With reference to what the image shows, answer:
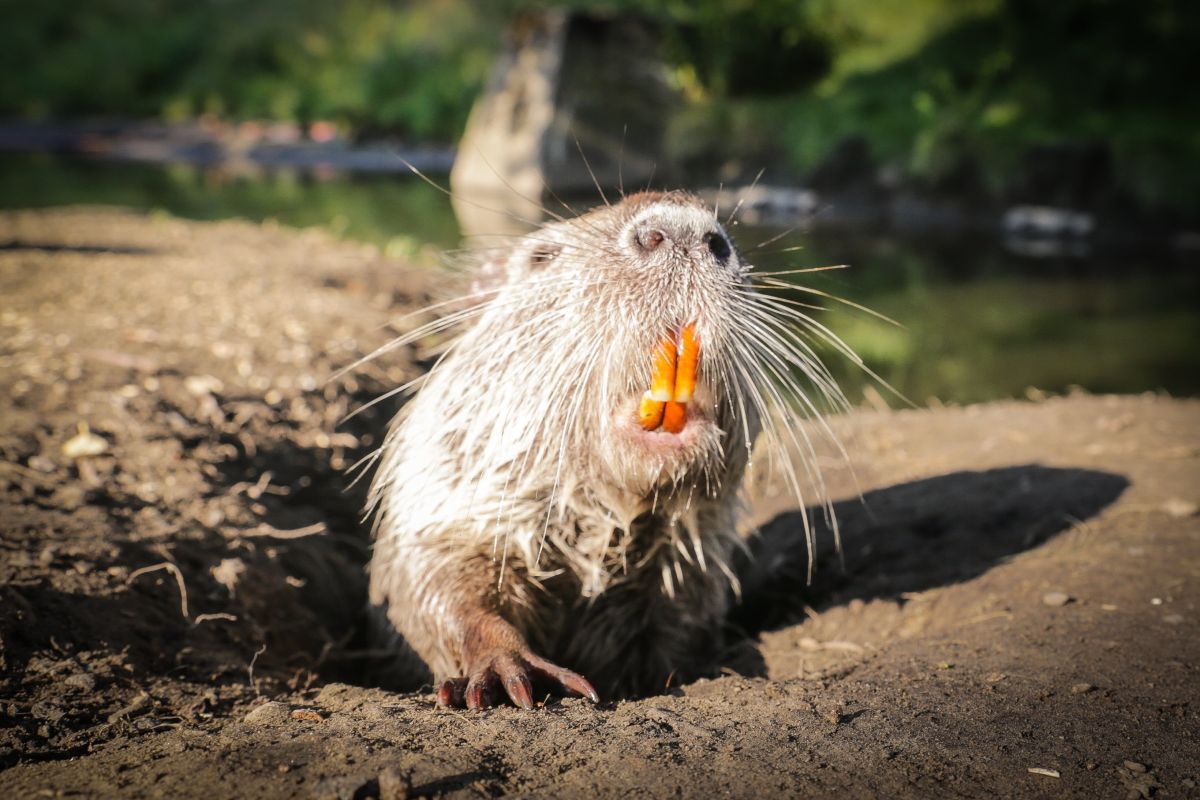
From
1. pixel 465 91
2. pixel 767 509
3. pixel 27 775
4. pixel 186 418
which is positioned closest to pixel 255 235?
pixel 186 418

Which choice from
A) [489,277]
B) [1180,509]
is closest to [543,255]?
[489,277]

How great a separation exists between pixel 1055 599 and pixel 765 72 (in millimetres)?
20852

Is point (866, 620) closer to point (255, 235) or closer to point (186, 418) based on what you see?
point (186, 418)

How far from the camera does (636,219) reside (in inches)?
97.7

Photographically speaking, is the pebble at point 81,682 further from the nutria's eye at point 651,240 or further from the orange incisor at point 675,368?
the nutria's eye at point 651,240

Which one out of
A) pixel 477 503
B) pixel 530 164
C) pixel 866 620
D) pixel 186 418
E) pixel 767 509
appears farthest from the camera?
pixel 530 164

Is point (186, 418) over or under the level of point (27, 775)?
over

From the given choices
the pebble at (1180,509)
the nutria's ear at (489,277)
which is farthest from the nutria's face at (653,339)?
the pebble at (1180,509)

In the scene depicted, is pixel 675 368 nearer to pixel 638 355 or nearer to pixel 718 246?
pixel 638 355

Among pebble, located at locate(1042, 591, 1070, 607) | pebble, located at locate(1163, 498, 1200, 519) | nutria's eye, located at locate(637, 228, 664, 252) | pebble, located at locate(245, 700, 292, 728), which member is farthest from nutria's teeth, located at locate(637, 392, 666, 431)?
pebble, located at locate(1163, 498, 1200, 519)

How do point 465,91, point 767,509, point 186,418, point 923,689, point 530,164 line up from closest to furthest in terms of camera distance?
point 923,689, point 186,418, point 767,509, point 530,164, point 465,91

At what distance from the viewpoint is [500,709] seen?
227 centimetres

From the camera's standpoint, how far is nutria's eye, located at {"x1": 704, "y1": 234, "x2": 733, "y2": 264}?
2.46 meters

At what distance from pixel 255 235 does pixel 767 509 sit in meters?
6.76
